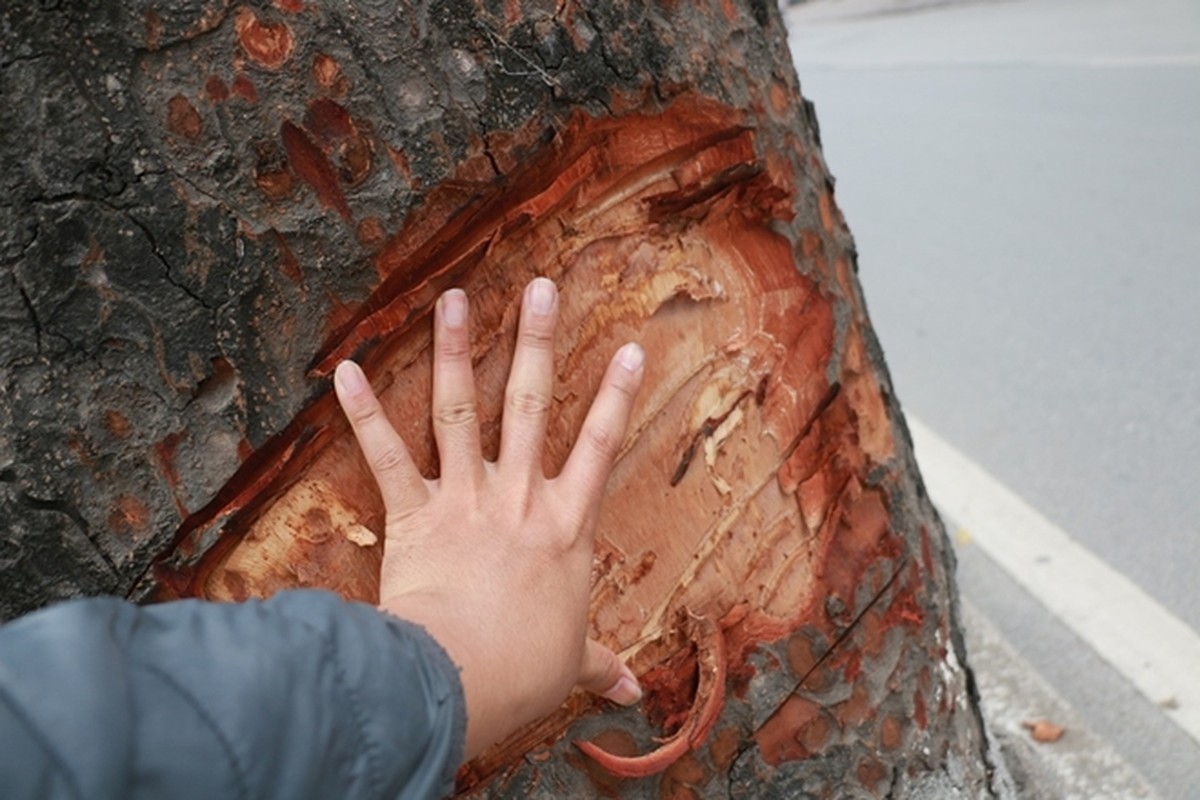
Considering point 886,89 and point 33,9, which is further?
point 886,89

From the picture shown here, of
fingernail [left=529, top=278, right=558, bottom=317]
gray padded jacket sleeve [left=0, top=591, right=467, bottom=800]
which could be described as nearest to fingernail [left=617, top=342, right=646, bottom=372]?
fingernail [left=529, top=278, right=558, bottom=317]

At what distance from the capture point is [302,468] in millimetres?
1155

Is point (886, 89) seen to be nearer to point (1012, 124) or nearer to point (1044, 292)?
point (1012, 124)

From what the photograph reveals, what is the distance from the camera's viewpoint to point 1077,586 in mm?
2699

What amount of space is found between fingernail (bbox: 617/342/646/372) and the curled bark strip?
32cm

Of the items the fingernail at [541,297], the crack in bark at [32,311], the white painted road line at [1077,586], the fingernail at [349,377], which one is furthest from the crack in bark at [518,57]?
the white painted road line at [1077,586]

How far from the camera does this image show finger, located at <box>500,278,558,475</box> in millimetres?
1172

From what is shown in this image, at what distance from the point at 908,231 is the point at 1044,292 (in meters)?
1.21

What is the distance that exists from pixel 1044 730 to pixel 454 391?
5.59 feet

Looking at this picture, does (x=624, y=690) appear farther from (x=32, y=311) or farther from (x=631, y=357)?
(x=32, y=311)

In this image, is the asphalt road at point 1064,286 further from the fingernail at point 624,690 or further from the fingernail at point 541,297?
the fingernail at point 541,297

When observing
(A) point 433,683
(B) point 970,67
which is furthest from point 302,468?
(B) point 970,67

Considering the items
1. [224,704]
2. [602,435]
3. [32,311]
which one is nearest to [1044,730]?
[602,435]

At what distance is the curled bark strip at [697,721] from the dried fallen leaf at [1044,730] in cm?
126
